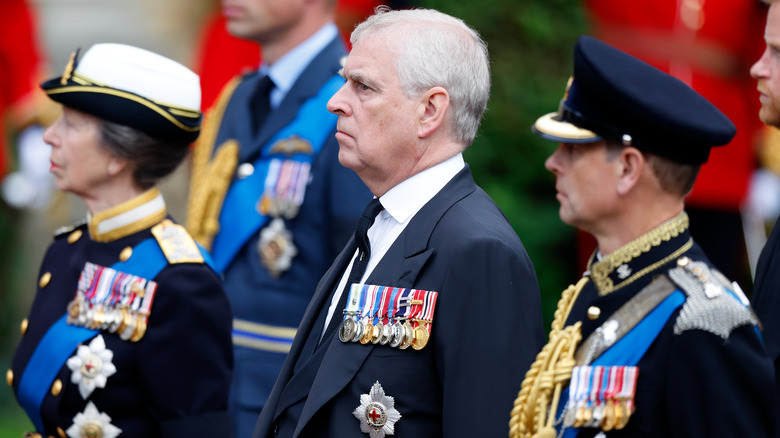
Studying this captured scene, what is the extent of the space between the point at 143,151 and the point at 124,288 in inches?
19.5

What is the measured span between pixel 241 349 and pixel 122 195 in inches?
45.0

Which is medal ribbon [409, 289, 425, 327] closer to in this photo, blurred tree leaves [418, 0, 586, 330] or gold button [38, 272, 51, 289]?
gold button [38, 272, 51, 289]

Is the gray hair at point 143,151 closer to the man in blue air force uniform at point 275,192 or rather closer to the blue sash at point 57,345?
the blue sash at point 57,345

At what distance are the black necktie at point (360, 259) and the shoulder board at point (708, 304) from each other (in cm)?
82

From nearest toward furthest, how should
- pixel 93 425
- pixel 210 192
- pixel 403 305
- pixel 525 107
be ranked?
pixel 403 305 < pixel 93 425 < pixel 210 192 < pixel 525 107

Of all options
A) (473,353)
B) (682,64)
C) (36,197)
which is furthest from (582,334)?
(36,197)

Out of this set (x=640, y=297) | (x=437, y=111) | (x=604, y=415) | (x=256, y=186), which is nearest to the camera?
(x=604, y=415)

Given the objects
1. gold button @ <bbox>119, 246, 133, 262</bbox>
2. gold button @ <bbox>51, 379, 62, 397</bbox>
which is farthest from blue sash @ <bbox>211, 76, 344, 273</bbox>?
gold button @ <bbox>51, 379, 62, 397</bbox>

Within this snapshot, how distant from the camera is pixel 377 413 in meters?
2.95

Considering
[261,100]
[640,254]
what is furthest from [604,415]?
[261,100]

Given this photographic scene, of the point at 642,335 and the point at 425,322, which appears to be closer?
the point at 642,335

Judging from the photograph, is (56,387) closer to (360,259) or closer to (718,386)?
(360,259)

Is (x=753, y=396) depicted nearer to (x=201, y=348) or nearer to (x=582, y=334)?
(x=582, y=334)

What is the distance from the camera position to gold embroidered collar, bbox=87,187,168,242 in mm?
3949
